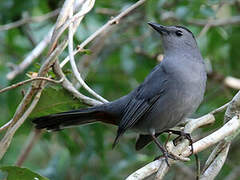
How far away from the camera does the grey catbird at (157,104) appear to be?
4449mm

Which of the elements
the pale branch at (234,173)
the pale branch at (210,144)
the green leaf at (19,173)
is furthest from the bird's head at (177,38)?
the green leaf at (19,173)

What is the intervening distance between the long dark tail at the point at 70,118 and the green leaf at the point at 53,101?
0.30 m

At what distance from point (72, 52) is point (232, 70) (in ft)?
10.5

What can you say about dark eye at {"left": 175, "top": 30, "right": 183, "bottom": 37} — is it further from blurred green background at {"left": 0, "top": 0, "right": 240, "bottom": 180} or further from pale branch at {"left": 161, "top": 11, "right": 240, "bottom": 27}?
pale branch at {"left": 161, "top": 11, "right": 240, "bottom": 27}

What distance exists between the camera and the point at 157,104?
15.3 ft

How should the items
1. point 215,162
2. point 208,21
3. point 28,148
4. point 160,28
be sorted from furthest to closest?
point 208,21 < point 28,148 < point 160,28 < point 215,162

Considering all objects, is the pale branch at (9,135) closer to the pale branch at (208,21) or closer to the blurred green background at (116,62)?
the blurred green background at (116,62)

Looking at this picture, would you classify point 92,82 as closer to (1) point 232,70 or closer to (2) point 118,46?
→ (2) point 118,46

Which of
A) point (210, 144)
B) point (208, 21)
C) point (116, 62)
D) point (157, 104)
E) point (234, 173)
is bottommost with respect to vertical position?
point (234, 173)

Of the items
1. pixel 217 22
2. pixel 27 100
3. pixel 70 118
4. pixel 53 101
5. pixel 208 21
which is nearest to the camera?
pixel 27 100

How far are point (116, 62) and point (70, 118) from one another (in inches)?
101

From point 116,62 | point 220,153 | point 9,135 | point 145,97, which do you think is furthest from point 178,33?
point 9,135

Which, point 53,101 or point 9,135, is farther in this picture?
point 53,101

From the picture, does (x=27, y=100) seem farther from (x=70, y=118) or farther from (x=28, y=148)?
(x=28, y=148)
